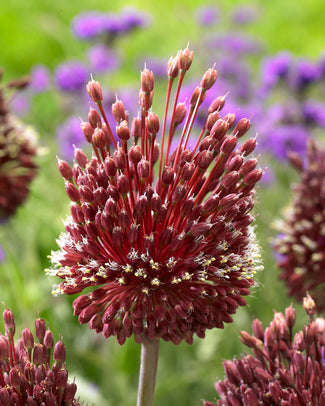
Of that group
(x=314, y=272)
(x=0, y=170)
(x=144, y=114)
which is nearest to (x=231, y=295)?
(x=144, y=114)

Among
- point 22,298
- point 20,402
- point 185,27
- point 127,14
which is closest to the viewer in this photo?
point 20,402

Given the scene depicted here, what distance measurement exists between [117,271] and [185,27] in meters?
5.82

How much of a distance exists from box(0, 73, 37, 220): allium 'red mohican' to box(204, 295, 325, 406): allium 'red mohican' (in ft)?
3.35

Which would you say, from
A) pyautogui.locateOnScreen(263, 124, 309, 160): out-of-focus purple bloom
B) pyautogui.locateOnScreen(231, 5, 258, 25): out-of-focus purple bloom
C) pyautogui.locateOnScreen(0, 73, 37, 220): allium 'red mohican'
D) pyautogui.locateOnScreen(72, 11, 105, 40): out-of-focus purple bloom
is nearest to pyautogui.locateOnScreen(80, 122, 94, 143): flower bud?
pyautogui.locateOnScreen(0, 73, 37, 220): allium 'red mohican'

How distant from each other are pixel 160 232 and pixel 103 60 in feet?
8.56

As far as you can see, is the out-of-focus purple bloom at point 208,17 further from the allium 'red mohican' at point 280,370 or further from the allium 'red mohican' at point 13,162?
the allium 'red mohican' at point 280,370

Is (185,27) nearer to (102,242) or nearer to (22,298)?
(22,298)

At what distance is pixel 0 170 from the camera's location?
1860 mm

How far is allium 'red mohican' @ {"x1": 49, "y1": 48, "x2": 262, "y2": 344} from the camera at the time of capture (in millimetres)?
935

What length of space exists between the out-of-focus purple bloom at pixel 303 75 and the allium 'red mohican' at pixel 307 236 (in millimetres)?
1385

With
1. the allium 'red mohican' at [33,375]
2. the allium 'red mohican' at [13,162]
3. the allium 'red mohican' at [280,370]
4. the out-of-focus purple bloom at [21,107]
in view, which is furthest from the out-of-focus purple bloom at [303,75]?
the allium 'red mohican' at [33,375]

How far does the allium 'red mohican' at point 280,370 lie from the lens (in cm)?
99

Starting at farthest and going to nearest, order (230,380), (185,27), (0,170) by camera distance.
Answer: (185,27) < (0,170) < (230,380)

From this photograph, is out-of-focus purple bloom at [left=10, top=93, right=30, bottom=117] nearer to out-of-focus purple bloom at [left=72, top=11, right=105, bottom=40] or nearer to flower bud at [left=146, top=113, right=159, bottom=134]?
out-of-focus purple bloom at [left=72, top=11, right=105, bottom=40]
